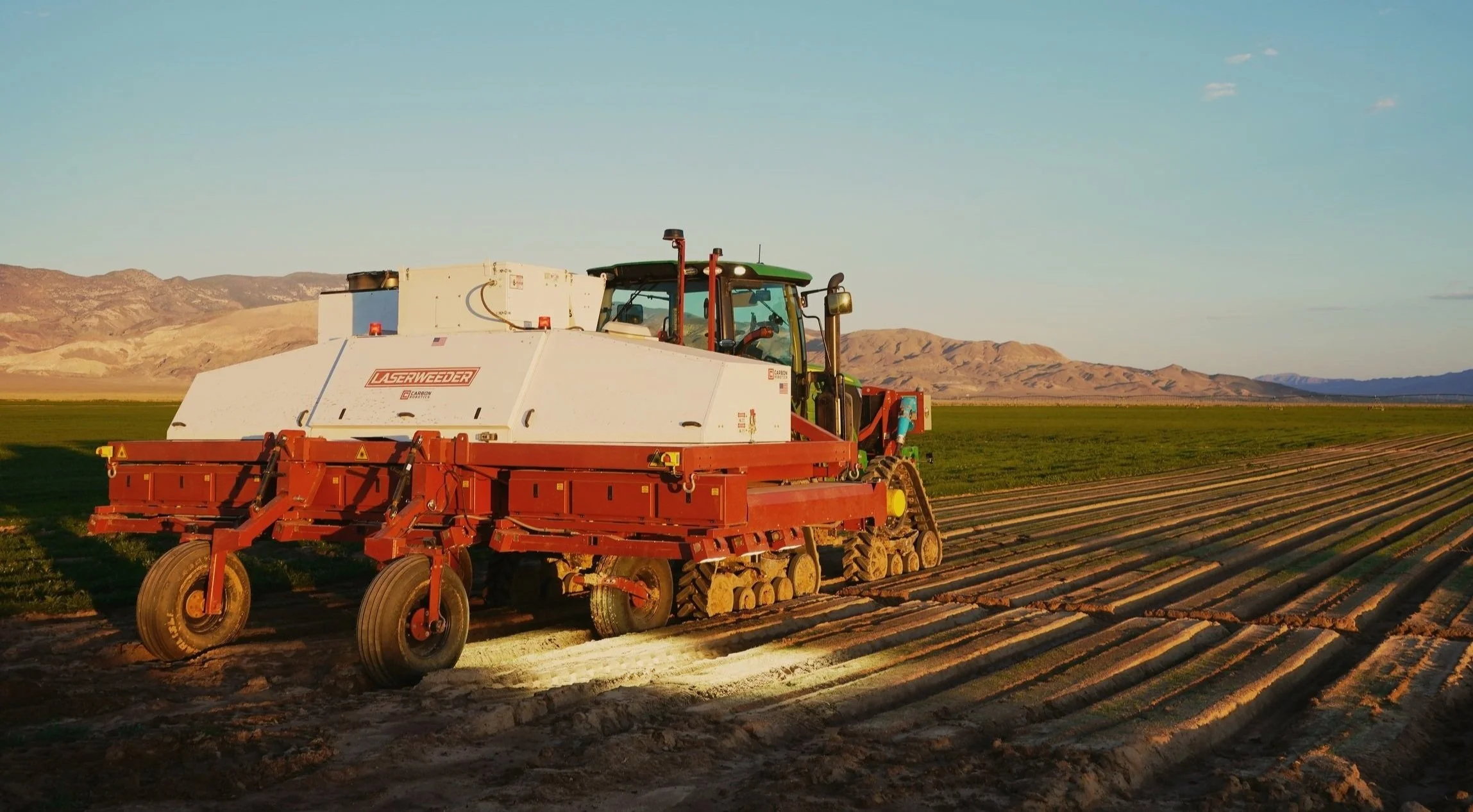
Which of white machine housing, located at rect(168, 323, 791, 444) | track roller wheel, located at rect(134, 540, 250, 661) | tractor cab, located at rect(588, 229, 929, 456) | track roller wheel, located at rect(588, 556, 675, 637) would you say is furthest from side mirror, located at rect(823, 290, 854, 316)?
track roller wheel, located at rect(134, 540, 250, 661)

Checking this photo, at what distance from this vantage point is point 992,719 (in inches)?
255

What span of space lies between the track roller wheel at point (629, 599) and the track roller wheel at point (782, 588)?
1212 millimetres

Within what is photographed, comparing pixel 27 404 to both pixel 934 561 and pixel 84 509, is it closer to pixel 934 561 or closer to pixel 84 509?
pixel 84 509

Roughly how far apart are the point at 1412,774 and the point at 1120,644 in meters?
2.61

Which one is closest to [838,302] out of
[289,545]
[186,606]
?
Result: [186,606]

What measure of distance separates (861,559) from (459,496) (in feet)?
14.1

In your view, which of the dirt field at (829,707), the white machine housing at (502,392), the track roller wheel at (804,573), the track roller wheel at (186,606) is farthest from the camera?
the track roller wheel at (804,573)

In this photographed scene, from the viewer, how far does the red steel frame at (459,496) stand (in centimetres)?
790

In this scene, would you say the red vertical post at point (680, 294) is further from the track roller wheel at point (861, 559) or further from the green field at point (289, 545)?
the green field at point (289, 545)

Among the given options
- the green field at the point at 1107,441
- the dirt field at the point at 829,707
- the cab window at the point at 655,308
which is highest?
the cab window at the point at 655,308

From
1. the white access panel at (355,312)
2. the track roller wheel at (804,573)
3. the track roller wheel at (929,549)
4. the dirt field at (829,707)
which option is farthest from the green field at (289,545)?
the track roller wheel at (929,549)

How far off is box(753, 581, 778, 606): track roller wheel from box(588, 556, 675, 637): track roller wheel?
0.97 metres

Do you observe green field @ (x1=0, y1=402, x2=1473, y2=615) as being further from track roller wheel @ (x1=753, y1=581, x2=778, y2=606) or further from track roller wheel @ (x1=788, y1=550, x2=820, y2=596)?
track roller wheel @ (x1=788, y1=550, x2=820, y2=596)

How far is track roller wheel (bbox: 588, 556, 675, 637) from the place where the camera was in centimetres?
863
